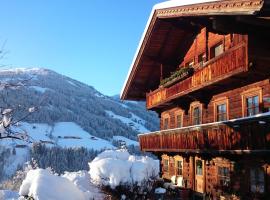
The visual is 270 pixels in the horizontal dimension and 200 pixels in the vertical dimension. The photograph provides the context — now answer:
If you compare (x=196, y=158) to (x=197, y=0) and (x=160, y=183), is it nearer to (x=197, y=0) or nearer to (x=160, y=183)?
(x=160, y=183)

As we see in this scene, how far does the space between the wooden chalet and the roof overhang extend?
3cm

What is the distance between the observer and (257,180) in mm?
13906

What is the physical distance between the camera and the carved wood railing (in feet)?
38.4

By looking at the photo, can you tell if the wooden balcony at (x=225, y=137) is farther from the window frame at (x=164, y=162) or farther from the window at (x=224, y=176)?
the window frame at (x=164, y=162)

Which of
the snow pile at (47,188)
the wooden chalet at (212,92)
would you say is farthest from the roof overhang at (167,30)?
the snow pile at (47,188)

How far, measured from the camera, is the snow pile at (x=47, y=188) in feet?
35.9

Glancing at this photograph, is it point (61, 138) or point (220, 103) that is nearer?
point (220, 103)

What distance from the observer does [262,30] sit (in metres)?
13.2

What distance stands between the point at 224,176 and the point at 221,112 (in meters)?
2.92

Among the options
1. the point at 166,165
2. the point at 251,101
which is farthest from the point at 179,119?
the point at 251,101

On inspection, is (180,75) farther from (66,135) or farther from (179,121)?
(66,135)

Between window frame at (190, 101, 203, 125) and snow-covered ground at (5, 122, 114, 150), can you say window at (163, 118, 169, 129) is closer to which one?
window frame at (190, 101, 203, 125)

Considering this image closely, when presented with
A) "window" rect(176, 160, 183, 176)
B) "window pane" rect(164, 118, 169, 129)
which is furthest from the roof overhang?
"window" rect(176, 160, 183, 176)

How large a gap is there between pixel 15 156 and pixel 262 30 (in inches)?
5997
